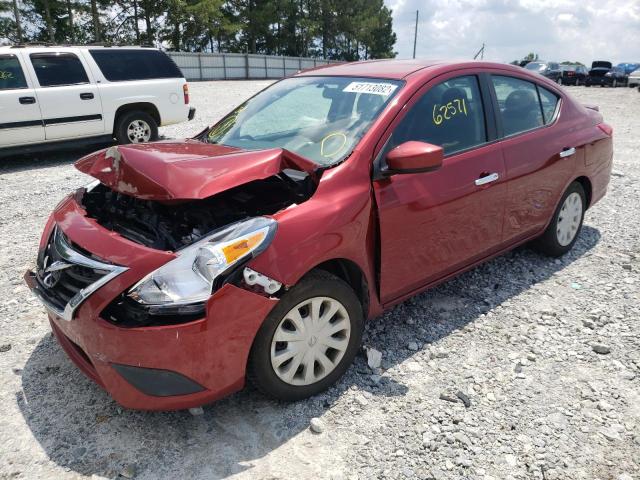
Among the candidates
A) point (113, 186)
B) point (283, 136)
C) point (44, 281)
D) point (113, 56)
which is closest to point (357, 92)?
point (283, 136)

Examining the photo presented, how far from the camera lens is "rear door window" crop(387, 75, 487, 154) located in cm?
299

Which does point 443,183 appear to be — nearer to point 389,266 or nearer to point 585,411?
point 389,266

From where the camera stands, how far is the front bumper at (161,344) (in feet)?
7.07

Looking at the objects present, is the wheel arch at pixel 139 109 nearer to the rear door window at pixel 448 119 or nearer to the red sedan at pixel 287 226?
the red sedan at pixel 287 226

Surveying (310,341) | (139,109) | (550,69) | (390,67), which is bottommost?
(310,341)

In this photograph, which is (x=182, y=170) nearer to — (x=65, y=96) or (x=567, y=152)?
(x=567, y=152)

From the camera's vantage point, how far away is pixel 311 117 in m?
3.21

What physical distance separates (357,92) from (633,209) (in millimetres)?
4291

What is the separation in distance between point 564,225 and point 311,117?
252 centimetres

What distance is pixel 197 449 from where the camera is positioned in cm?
238

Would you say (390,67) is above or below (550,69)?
above

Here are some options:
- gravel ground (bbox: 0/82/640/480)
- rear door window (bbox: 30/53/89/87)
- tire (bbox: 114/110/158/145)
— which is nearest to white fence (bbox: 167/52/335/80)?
tire (bbox: 114/110/158/145)

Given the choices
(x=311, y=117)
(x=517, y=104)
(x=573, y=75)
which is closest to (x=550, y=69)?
(x=573, y=75)

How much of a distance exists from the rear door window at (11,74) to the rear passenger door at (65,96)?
0.20 m
